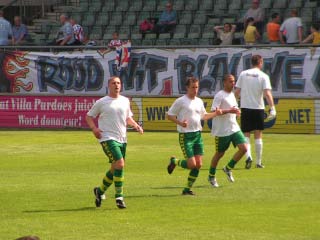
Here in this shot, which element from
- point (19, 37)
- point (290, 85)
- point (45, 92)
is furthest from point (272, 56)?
point (19, 37)

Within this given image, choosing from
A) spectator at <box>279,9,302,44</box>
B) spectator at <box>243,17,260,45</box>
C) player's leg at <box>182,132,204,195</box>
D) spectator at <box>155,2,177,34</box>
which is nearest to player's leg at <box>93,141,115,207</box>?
player's leg at <box>182,132,204,195</box>

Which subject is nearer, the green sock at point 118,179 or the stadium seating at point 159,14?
the green sock at point 118,179

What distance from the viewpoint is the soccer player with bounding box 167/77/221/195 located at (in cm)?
1648

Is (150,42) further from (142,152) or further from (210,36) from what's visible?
(142,152)

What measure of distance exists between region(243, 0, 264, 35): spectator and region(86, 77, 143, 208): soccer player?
64.0ft

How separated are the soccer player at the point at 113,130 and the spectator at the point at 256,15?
19501 mm

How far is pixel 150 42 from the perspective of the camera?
120ft

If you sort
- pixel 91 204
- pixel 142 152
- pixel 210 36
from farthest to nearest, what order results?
pixel 210 36, pixel 142 152, pixel 91 204

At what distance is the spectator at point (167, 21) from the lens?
121 feet

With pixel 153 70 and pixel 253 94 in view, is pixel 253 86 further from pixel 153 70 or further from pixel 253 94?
pixel 153 70

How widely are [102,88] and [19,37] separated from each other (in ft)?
20.0

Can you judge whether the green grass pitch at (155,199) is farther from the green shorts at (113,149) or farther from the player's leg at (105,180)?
the green shorts at (113,149)

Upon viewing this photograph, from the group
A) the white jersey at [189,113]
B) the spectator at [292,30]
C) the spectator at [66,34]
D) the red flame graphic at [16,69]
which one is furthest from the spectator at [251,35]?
the white jersey at [189,113]

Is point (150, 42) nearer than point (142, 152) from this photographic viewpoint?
No
